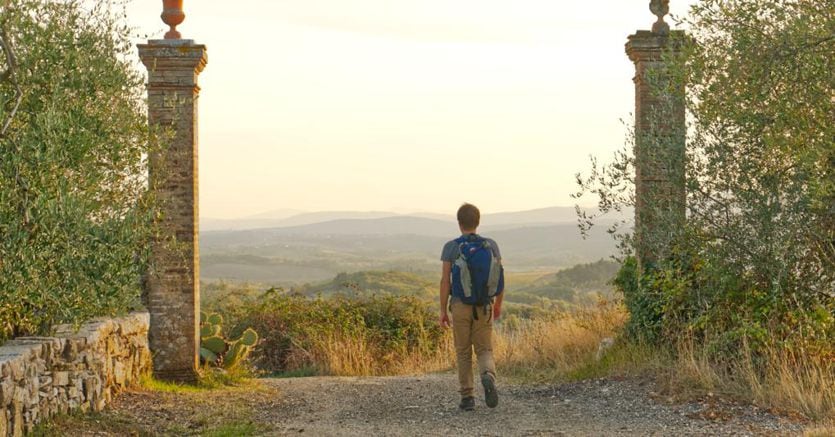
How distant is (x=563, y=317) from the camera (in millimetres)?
17188

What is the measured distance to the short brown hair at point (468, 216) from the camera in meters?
10.3

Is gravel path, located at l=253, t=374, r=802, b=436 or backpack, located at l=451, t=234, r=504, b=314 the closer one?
gravel path, located at l=253, t=374, r=802, b=436

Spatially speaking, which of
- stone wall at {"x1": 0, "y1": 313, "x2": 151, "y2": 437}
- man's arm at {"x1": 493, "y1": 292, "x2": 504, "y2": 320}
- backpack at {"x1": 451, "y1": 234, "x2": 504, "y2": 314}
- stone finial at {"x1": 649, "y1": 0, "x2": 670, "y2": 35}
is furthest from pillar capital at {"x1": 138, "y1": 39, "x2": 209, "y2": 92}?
stone finial at {"x1": 649, "y1": 0, "x2": 670, "y2": 35}

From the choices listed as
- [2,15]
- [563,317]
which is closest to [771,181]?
[563,317]

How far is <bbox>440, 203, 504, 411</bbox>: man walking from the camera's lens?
10.1 meters

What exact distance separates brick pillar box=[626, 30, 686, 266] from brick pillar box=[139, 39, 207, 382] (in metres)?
5.95

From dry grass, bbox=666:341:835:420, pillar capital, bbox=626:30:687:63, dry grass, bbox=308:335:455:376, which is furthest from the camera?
dry grass, bbox=308:335:455:376

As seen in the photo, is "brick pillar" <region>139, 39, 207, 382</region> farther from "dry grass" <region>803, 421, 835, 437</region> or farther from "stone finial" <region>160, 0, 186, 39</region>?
"dry grass" <region>803, 421, 835, 437</region>

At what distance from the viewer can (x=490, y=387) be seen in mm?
10531

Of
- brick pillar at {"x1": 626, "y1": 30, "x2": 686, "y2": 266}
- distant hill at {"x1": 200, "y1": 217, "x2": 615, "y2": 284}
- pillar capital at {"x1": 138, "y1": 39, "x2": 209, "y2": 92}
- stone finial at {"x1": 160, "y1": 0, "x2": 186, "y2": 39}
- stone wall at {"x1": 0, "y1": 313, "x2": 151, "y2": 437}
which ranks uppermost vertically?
stone finial at {"x1": 160, "y1": 0, "x2": 186, "y2": 39}

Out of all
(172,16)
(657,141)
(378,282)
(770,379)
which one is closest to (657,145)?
(657,141)

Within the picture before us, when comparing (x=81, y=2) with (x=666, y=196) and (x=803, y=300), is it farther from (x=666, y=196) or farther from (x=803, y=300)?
(x=803, y=300)

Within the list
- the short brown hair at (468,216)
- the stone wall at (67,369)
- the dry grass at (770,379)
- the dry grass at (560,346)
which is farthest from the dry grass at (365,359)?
the short brown hair at (468,216)

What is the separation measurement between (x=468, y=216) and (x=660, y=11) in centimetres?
518
